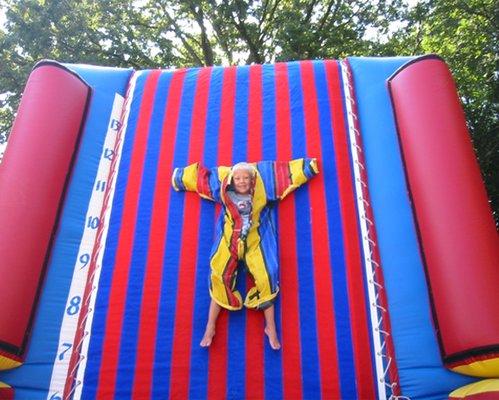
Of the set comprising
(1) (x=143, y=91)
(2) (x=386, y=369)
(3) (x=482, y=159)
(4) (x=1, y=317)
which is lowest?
(2) (x=386, y=369)

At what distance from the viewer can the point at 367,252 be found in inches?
100

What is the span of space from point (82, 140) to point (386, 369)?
8.10 ft

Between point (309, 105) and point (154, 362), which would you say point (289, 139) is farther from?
point (154, 362)

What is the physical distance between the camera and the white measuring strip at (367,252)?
7.02ft

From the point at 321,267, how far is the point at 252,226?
476mm

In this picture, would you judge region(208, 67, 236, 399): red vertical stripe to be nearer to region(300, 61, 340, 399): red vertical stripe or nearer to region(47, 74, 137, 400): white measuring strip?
region(300, 61, 340, 399): red vertical stripe

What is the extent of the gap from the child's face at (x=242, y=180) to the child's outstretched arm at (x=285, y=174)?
0.21 meters

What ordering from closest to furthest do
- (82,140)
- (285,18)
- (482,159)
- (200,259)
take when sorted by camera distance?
(200,259) < (82,140) < (482,159) < (285,18)

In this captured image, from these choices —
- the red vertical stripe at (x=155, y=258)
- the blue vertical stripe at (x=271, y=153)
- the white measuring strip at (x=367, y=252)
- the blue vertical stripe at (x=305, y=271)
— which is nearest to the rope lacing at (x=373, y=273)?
the white measuring strip at (x=367, y=252)

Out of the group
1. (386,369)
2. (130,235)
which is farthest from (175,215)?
(386,369)

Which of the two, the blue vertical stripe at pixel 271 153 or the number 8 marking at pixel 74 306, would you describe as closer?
the blue vertical stripe at pixel 271 153

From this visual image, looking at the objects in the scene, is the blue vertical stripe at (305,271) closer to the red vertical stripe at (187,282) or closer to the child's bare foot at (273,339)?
the child's bare foot at (273,339)

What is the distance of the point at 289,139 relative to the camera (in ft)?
10.3

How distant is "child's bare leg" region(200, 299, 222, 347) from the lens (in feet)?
7.54
